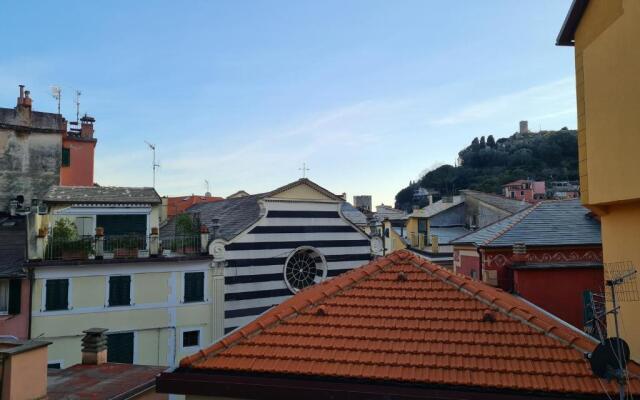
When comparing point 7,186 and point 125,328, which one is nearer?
point 125,328

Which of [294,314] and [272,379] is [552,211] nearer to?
[294,314]

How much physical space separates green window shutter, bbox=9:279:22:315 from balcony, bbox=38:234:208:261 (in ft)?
4.35

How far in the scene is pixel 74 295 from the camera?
59.4 ft

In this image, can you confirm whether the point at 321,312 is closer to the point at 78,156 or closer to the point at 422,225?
the point at 78,156

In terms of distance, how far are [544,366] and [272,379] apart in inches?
135

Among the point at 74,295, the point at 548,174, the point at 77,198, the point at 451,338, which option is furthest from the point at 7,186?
the point at 548,174

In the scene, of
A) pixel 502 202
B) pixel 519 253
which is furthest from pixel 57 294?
pixel 502 202

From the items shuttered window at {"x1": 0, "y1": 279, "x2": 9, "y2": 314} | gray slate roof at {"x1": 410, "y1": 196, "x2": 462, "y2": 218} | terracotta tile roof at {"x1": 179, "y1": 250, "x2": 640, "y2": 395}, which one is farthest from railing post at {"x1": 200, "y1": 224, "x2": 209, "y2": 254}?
gray slate roof at {"x1": 410, "y1": 196, "x2": 462, "y2": 218}

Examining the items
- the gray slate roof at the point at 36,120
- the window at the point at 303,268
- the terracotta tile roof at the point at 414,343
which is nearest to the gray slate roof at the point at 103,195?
the window at the point at 303,268

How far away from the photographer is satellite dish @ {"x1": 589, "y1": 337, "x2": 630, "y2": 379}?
5141 millimetres

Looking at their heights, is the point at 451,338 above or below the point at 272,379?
above

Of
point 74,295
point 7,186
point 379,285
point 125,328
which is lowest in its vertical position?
point 125,328

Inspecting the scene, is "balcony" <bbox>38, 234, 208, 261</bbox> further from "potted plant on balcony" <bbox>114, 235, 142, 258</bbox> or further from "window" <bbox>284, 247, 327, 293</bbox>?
"window" <bbox>284, 247, 327, 293</bbox>

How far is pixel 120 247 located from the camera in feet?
63.2
